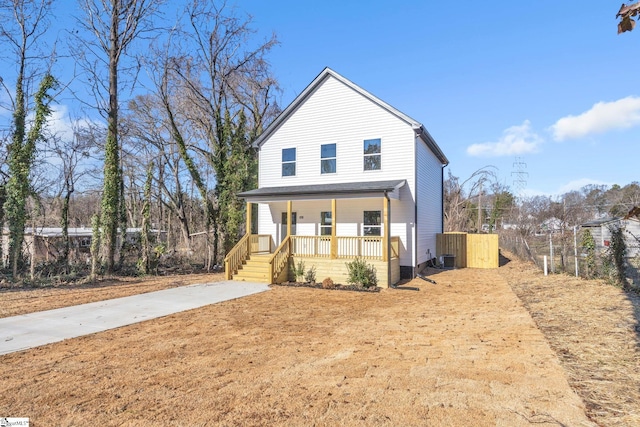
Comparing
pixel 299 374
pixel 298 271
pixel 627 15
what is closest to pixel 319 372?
pixel 299 374

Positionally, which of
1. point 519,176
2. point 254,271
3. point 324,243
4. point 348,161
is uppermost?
point 519,176

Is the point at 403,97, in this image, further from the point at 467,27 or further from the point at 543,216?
the point at 543,216

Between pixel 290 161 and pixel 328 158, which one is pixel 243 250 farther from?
pixel 328 158

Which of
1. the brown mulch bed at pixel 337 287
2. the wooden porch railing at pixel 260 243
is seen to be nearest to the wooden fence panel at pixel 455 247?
the brown mulch bed at pixel 337 287

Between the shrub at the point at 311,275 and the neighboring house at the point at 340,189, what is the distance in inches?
7.3

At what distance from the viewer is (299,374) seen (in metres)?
4.50

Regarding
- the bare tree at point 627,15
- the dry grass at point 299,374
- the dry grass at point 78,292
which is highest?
the bare tree at point 627,15

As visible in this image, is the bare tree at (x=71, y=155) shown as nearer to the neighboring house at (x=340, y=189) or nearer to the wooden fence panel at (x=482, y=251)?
the neighboring house at (x=340, y=189)

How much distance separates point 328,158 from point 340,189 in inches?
107

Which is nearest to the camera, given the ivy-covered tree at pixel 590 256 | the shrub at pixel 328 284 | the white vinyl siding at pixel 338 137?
the ivy-covered tree at pixel 590 256

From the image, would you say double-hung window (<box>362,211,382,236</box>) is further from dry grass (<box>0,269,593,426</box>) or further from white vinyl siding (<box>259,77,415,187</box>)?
dry grass (<box>0,269,593,426</box>)

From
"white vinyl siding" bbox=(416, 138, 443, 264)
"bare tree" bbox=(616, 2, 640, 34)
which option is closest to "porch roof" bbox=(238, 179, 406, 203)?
"white vinyl siding" bbox=(416, 138, 443, 264)

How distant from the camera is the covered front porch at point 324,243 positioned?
1279 centimetres

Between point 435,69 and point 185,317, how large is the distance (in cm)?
1513
